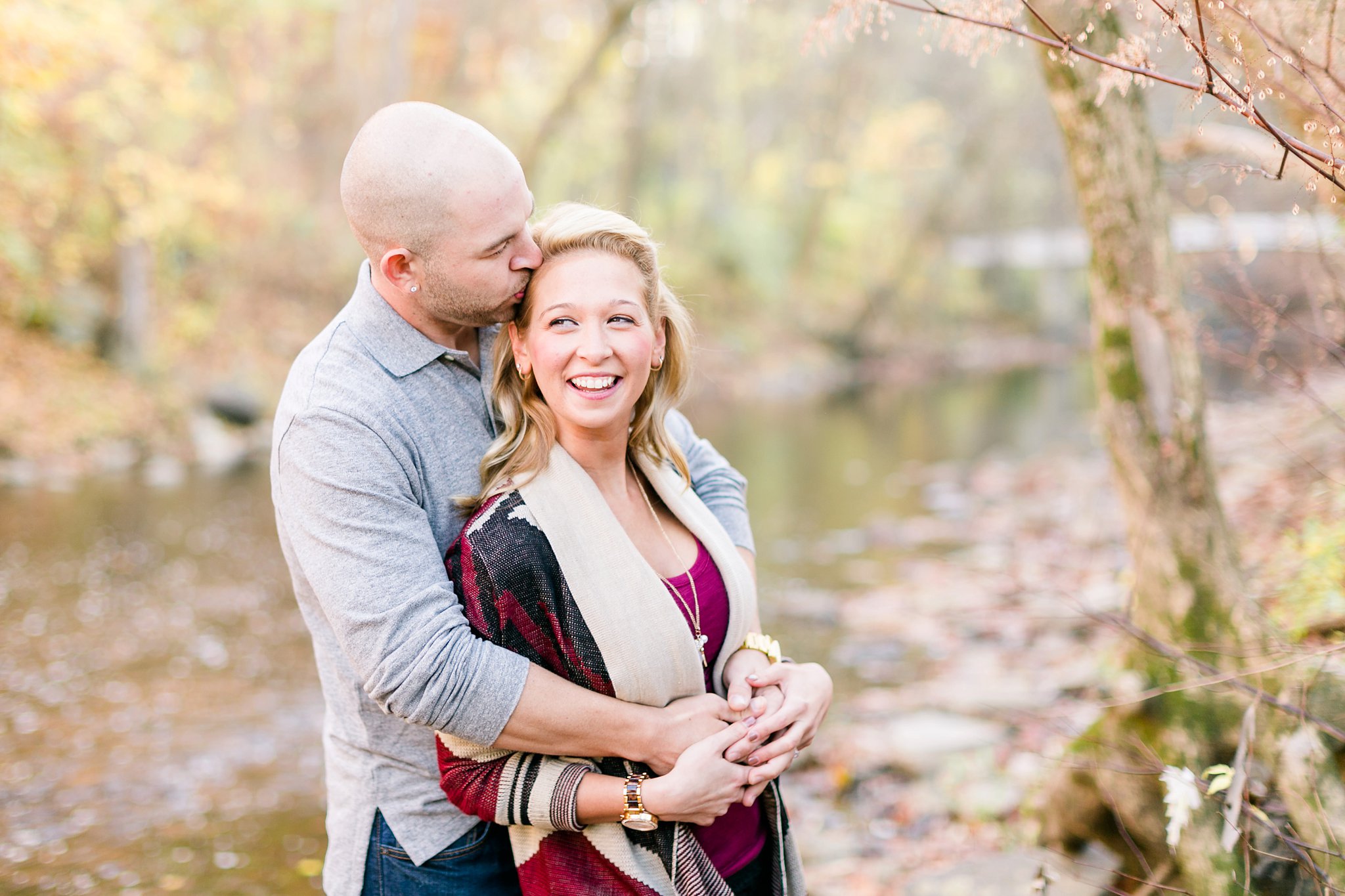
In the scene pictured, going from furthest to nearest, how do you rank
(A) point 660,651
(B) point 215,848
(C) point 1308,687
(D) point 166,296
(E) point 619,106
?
(E) point 619,106
(D) point 166,296
(B) point 215,848
(C) point 1308,687
(A) point 660,651

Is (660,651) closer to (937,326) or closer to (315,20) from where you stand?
(315,20)

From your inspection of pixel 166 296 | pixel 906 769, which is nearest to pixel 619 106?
pixel 166 296

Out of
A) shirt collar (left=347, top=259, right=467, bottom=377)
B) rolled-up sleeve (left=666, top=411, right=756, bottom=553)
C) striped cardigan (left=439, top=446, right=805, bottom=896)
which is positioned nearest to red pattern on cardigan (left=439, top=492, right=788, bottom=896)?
striped cardigan (left=439, top=446, right=805, bottom=896)

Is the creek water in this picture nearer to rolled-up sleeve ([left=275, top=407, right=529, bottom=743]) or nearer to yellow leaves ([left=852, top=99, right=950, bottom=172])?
rolled-up sleeve ([left=275, top=407, right=529, bottom=743])

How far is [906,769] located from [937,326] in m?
26.9

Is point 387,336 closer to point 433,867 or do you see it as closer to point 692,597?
point 692,597

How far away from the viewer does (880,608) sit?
312 inches

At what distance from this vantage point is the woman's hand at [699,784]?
1925 millimetres

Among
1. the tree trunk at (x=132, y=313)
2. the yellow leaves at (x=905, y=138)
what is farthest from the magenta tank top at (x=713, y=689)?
the yellow leaves at (x=905, y=138)

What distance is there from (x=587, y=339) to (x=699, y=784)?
2.93 ft

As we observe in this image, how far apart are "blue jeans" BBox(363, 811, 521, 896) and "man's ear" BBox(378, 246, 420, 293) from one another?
3.55ft

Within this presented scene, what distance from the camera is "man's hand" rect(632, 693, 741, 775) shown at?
196cm

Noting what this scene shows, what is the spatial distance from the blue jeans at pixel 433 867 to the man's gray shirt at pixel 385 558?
2cm

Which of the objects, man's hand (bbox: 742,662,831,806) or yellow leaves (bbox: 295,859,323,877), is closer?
man's hand (bbox: 742,662,831,806)
